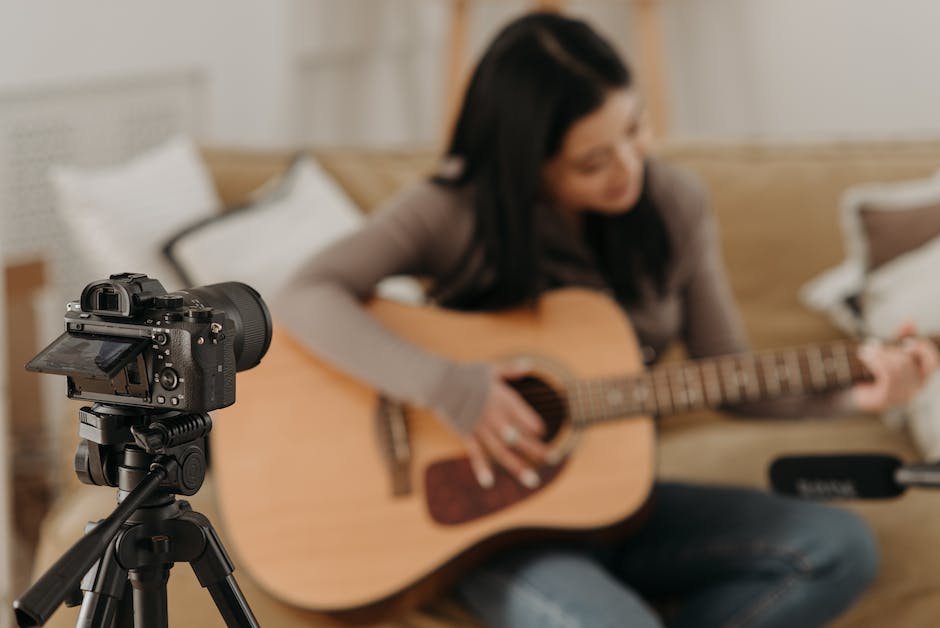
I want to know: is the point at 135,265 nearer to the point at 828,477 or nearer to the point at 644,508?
the point at 644,508

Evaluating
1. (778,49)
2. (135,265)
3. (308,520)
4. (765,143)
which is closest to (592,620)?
(308,520)

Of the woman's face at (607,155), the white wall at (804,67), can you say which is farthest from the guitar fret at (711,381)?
the white wall at (804,67)

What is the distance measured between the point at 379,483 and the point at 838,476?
18.9 inches

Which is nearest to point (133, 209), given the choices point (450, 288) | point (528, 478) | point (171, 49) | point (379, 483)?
point (450, 288)

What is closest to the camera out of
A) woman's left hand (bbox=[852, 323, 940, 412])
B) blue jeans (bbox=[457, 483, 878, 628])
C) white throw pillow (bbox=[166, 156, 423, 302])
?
blue jeans (bbox=[457, 483, 878, 628])

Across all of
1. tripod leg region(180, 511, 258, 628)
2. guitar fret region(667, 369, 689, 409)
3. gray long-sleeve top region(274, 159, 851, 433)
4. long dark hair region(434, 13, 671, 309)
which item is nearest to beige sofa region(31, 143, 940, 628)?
gray long-sleeve top region(274, 159, 851, 433)

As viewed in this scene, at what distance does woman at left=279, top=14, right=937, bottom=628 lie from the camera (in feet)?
3.97

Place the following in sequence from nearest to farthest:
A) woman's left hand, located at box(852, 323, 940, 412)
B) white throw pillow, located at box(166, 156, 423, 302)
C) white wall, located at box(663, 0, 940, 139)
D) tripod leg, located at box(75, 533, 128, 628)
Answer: tripod leg, located at box(75, 533, 128, 628), woman's left hand, located at box(852, 323, 940, 412), white throw pillow, located at box(166, 156, 423, 302), white wall, located at box(663, 0, 940, 139)

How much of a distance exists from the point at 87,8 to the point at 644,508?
1781 millimetres

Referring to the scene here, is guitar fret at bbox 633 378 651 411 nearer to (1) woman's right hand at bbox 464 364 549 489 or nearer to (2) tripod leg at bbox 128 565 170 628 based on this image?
(1) woman's right hand at bbox 464 364 549 489

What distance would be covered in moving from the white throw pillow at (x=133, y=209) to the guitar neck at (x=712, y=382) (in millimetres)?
580

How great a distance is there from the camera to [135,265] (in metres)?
1.50

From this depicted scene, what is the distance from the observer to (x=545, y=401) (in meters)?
1.29

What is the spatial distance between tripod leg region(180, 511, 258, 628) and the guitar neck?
667 mm
